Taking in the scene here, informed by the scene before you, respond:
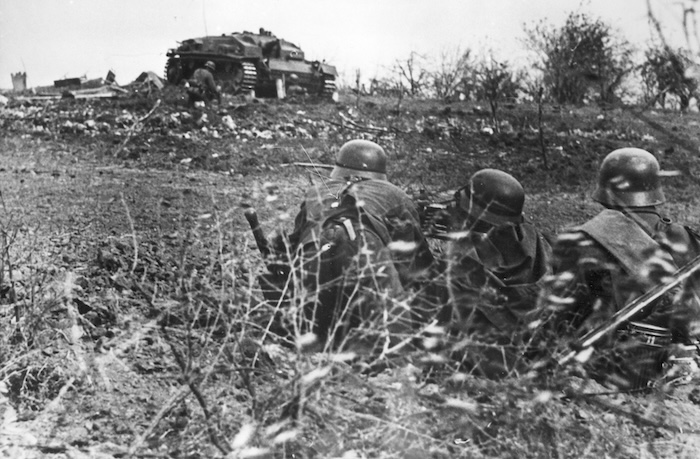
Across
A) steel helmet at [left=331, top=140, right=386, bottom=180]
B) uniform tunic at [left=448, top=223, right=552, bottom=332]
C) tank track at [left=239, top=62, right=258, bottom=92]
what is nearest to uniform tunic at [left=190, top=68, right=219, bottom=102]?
tank track at [left=239, top=62, right=258, bottom=92]

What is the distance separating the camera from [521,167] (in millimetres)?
11242

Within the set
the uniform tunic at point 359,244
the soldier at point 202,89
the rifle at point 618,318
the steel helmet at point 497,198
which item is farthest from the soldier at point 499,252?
the soldier at point 202,89

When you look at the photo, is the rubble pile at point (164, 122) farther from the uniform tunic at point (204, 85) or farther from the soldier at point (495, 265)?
the soldier at point (495, 265)

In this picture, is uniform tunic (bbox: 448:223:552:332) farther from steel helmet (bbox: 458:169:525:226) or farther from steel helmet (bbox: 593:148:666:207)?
steel helmet (bbox: 593:148:666:207)

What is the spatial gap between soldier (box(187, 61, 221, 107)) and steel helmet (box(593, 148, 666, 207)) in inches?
410

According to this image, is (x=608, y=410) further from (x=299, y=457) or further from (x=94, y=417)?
(x=94, y=417)

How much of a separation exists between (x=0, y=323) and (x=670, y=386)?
348 cm

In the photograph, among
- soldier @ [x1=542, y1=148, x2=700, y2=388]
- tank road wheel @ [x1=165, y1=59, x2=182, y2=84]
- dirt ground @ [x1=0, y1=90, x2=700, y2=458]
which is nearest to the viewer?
dirt ground @ [x1=0, y1=90, x2=700, y2=458]

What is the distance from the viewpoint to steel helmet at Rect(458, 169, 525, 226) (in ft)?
14.0

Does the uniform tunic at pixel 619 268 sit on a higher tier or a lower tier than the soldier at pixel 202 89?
lower

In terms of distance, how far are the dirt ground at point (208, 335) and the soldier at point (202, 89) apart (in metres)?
1.87

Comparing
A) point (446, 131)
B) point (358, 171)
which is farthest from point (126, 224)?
point (446, 131)

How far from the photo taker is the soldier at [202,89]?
14039 millimetres

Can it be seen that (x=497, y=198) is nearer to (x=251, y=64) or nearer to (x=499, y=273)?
(x=499, y=273)
